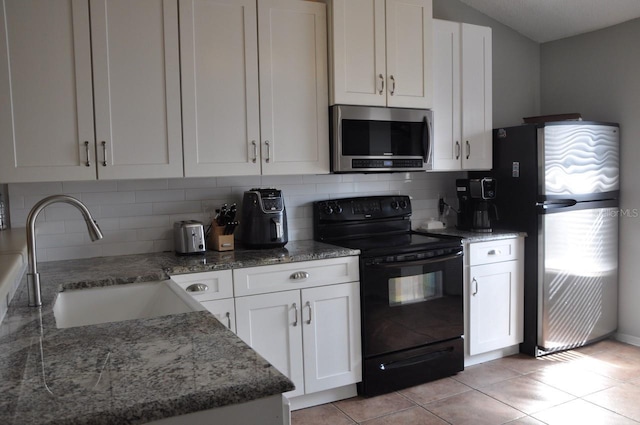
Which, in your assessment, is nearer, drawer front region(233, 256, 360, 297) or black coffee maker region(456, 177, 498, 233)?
drawer front region(233, 256, 360, 297)

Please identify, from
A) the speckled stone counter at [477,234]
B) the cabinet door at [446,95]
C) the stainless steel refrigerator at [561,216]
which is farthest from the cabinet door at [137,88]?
the stainless steel refrigerator at [561,216]

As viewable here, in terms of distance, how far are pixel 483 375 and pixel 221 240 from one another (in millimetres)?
1903

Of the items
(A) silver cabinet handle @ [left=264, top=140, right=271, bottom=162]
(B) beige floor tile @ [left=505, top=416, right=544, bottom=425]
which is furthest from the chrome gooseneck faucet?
(B) beige floor tile @ [left=505, top=416, right=544, bottom=425]

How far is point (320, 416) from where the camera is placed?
9.64 feet

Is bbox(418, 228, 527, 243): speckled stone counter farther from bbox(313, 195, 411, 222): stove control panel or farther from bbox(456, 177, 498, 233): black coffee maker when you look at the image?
bbox(313, 195, 411, 222): stove control panel

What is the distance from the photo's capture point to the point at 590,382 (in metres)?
3.29

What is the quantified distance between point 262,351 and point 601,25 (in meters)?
3.45

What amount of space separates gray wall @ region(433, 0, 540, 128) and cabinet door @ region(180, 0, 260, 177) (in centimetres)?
203

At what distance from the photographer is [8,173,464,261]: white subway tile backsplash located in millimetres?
2895

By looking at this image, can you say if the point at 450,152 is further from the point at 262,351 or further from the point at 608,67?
the point at 262,351

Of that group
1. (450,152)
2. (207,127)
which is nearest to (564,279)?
(450,152)

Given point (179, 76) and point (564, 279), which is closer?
point (179, 76)

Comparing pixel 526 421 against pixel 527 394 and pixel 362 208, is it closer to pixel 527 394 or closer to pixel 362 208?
pixel 527 394

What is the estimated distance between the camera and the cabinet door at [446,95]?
3.57 m
